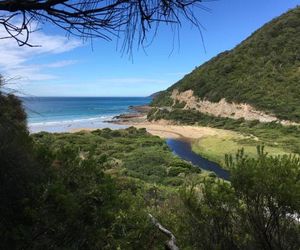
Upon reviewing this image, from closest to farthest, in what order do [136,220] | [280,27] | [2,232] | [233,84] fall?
[2,232] < [136,220] < [233,84] < [280,27]

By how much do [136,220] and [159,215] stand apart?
4.50 meters

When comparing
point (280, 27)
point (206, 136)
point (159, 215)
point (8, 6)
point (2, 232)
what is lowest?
point (206, 136)

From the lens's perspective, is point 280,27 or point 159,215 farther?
point 280,27

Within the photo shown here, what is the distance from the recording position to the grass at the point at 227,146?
45831 millimetres

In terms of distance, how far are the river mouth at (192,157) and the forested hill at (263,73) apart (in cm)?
1736

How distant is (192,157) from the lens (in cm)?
4997

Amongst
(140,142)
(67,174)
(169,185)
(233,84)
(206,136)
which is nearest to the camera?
(67,174)

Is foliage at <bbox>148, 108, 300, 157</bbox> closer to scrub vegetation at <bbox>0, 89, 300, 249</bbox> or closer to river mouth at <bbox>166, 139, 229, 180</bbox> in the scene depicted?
river mouth at <bbox>166, 139, 229, 180</bbox>

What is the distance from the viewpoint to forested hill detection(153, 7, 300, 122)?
75.6 m

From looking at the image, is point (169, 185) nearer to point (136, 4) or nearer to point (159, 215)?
point (159, 215)

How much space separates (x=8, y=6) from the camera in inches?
124

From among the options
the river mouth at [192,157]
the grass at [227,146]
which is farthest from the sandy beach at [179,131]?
the grass at [227,146]

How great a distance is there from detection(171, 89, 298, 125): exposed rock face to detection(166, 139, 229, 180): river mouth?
15.8 metres

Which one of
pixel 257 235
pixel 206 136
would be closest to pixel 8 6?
pixel 257 235
